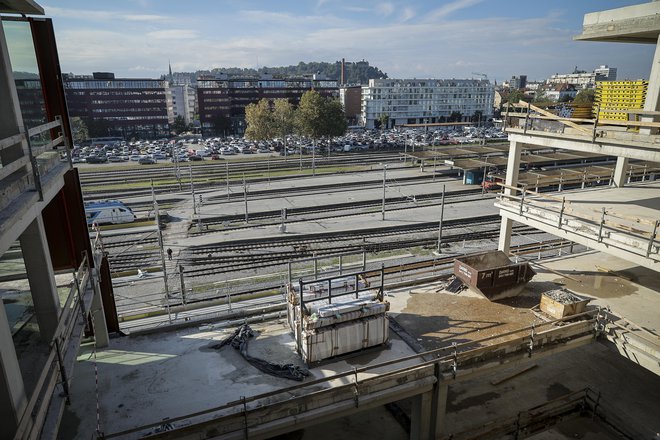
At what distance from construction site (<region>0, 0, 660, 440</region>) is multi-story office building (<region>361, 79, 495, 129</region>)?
→ 11535 cm

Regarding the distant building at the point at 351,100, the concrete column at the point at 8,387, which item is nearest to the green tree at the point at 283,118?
the distant building at the point at 351,100

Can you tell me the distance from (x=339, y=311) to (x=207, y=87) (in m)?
106

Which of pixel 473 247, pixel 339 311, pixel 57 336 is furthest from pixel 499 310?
pixel 473 247

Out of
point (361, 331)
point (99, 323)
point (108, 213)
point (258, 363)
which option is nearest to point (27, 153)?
point (99, 323)

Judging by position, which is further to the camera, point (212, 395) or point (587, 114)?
point (587, 114)

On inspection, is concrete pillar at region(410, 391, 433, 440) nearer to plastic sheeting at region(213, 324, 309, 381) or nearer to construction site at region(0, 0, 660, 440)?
construction site at region(0, 0, 660, 440)

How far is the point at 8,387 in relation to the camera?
5.37 m

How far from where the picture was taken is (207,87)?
10519 cm

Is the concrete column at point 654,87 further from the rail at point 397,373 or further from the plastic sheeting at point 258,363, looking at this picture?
the plastic sheeting at point 258,363

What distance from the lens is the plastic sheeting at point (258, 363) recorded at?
1076cm

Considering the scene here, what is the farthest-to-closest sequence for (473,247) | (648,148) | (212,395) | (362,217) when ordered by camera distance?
(362,217) < (473,247) < (648,148) < (212,395)

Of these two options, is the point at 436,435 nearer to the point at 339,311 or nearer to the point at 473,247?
the point at 339,311

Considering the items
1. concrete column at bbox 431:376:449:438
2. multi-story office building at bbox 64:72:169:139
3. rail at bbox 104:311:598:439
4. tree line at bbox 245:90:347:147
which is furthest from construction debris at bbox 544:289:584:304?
multi-story office building at bbox 64:72:169:139

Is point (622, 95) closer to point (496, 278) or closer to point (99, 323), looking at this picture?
point (496, 278)
